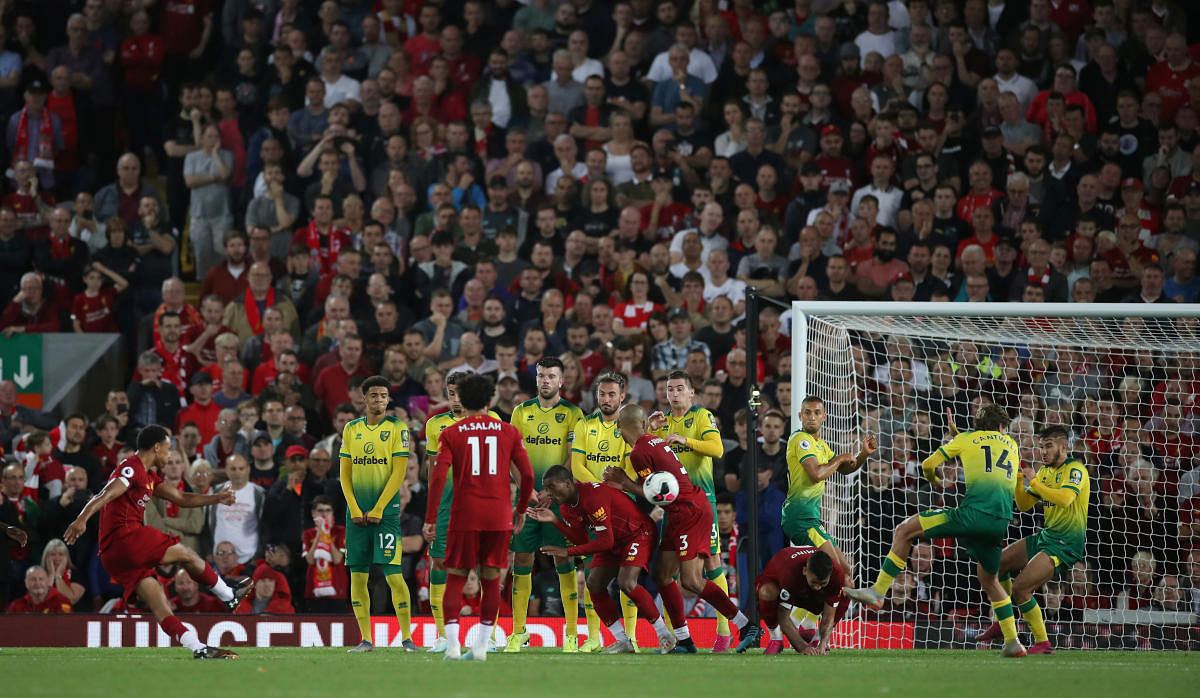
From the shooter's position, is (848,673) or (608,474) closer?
(848,673)

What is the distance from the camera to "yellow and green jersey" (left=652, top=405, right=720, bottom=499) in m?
12.0

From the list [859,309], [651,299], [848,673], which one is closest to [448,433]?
[848,673]

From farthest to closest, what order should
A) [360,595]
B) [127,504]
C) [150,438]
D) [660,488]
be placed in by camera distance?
[360,595] < [660,488] < [150,438] < [127,504]

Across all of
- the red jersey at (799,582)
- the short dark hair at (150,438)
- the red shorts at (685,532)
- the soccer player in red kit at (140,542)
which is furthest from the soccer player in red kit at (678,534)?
the short dark hair at (150,438)

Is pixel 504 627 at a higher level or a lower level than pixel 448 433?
lower

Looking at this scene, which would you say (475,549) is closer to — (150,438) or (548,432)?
(548,432)

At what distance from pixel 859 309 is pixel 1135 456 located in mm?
3009

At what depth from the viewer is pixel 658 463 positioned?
11297 millimetres

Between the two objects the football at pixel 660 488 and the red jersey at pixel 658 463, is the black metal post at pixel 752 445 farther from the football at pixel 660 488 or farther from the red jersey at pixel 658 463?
the football at pixel 660 488

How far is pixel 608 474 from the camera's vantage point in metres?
11.4

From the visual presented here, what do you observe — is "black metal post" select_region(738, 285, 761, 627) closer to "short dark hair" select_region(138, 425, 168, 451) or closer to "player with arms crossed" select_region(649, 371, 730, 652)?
"player with arms crossed" select_region(649, 371, 730, 652)

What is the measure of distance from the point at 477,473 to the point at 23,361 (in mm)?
8446

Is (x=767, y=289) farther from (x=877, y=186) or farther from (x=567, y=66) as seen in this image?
(x=567, y=66)

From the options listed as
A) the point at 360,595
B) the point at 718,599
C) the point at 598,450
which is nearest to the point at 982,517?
the point at 718,599
